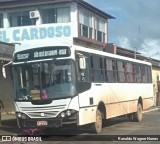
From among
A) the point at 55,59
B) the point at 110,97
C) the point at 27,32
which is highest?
the point at 27,32

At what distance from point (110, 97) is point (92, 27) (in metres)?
24.7

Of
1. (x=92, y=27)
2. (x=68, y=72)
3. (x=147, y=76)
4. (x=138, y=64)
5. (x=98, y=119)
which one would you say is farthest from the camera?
(x=92, y=27)

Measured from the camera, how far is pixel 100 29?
147 ft

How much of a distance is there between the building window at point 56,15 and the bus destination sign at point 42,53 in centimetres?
2423

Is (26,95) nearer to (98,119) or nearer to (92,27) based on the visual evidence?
(98,119)

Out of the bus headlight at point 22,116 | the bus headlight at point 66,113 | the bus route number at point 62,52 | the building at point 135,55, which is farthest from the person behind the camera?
the building at point 135,55

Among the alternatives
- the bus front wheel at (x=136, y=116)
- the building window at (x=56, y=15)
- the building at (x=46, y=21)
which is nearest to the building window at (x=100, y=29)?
the building at (x=46, y=21)

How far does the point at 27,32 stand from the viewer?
39750 millimetres

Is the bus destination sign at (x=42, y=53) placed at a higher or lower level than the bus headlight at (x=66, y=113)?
higher

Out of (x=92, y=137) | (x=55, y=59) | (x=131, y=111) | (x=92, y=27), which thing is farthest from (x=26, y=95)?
(x=92, y=27)

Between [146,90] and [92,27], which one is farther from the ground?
[92,27]

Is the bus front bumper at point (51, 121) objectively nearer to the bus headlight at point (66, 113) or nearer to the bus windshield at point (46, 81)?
the bus headlight at point (66, 113)

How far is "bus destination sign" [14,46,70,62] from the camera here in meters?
15.0

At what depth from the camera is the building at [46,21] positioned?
38.8m
